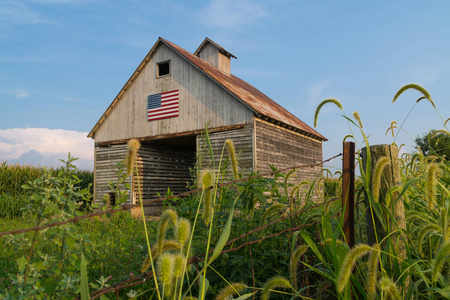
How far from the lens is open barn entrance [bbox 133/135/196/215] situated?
569 inches

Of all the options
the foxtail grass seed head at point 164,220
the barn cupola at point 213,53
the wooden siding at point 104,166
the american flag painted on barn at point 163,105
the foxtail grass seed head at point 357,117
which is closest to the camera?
the foxtail grass seed head at point 164,220

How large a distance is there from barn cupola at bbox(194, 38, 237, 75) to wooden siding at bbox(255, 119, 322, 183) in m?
5.83

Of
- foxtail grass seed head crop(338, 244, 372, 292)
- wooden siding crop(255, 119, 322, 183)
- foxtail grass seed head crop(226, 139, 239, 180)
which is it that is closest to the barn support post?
foxtail grass seed head crop(338, 244, 372, 292)

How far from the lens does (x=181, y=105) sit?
13094mm

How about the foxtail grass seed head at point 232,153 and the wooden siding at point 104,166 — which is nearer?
the foxtail grass seed head at point 232,153

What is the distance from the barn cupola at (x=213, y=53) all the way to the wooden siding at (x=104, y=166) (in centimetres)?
666

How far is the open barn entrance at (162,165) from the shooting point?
47.4 ft

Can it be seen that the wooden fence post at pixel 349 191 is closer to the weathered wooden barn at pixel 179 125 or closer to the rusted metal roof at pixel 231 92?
the weathered wooden barn at pixel 179 125

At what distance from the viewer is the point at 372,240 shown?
7.71ft

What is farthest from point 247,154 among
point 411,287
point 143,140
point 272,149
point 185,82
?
point 411,287

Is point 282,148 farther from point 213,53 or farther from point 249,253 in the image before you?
point 249,253

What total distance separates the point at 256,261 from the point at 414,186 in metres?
1.72

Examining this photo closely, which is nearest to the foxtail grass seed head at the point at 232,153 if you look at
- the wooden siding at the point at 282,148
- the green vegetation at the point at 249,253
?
the green vegetation at the point at 249,253

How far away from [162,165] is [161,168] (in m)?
0.16
